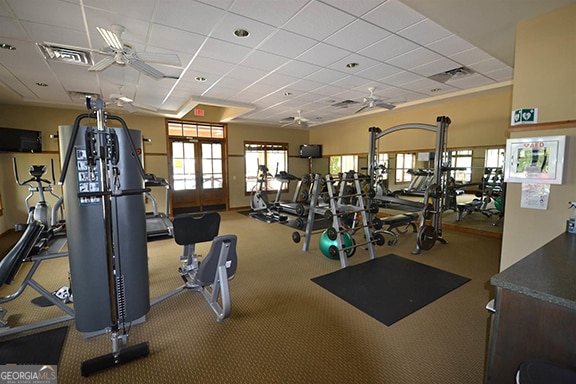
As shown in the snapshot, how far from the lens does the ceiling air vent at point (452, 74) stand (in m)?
4.23

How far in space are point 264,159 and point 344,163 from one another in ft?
9.52

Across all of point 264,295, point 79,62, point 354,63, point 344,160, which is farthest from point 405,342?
point 344,160

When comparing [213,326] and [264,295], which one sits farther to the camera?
[264,295]

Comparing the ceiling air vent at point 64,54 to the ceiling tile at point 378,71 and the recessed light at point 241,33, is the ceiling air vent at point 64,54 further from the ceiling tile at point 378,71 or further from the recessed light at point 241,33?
the ceiling tile at point 378,71

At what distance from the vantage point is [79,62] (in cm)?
354

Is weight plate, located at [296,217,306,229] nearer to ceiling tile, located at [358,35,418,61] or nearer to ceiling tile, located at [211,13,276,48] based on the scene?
ceiling tile, located at [358,35,418,61]

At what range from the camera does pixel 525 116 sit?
2490 millimetres

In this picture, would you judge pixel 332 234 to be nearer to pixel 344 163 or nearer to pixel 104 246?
pixel 104 246

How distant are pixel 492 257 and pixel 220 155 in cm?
759

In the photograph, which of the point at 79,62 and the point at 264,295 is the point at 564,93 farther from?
the point at 79,62

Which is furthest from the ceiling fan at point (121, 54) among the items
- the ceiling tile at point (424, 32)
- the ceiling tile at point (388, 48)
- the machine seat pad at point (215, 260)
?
the ceiling tile at point (424, 32)

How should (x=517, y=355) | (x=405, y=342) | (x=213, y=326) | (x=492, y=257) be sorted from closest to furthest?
(x=517, y=355), (x=405, y=342), (x=213, y=326), (x=492, y=257)

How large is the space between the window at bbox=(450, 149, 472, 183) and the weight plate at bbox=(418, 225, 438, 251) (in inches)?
90.1

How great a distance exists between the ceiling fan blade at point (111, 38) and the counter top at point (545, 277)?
12.5ft
